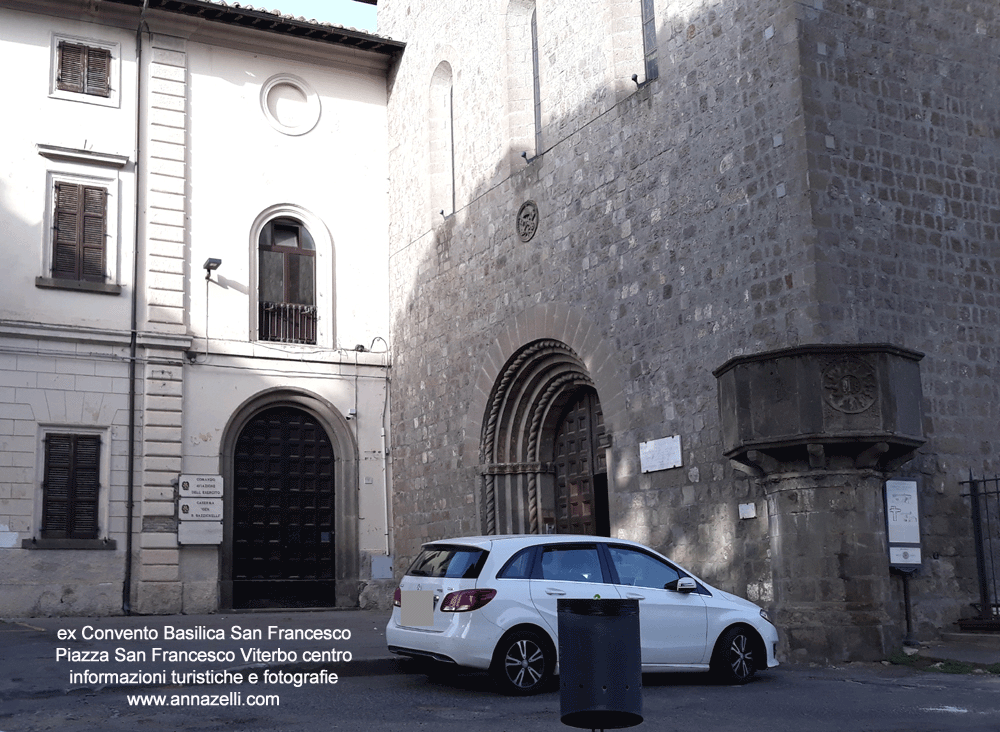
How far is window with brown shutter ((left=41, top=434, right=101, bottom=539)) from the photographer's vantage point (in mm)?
17578

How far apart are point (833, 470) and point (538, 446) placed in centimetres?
653

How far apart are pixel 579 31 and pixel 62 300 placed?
9.08 m

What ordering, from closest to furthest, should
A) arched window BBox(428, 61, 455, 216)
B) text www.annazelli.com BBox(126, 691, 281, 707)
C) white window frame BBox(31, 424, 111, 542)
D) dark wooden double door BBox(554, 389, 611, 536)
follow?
text www.annazelli.com BBox(126, 691, 281, 707) < dark wooden double door BBox(554, 389, 611, 536) < white window frame BBox(31, 424, 111, 542) < arched window BBox(428, 61, 455, 216)

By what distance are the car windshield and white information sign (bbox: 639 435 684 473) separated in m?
4.37

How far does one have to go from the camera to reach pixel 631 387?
14523 mm

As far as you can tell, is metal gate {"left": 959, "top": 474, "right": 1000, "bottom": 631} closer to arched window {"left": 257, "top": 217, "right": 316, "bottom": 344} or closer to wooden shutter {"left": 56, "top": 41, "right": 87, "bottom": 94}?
arched window {"left": 257, "top": 217, "right": 316, "bottom": 344}

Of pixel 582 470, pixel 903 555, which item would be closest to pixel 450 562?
pixel 903 555

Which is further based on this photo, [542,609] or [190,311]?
[190,311]

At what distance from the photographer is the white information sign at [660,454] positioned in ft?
44.5

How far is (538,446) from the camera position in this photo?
56.9 feet

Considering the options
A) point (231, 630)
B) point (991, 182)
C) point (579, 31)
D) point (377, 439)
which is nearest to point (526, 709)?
point (231, 630)

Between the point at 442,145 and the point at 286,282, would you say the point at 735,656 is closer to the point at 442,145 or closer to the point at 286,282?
the point at 442,145

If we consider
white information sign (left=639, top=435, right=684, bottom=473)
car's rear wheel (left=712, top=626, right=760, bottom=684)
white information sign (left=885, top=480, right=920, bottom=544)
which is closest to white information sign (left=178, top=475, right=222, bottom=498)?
white information sign (left=639, top=435, right=684, bottom=473)

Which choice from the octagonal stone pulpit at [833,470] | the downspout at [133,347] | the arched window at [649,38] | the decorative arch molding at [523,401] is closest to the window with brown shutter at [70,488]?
the downspout at [133,347]
